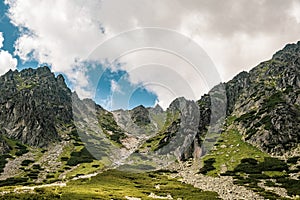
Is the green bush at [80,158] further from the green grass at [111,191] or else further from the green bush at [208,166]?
the green bush at [208,166]

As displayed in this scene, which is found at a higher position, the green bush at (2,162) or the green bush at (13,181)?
the green bush at (2,162)

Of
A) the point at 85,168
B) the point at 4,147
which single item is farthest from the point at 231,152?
the point at 4,147

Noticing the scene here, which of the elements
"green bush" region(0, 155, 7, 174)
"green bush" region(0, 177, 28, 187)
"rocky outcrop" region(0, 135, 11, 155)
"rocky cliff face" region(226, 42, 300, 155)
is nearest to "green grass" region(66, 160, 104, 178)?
"green bush" region(0, 177, 28, 187)

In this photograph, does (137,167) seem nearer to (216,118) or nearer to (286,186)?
(286,186)

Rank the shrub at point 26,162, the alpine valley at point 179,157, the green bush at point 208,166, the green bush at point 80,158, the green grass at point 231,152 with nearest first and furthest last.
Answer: the alpine valley at point 179,157 < the green bush at point 208,166 < the green grass at point 231,152 < the shrub at point 26,162 < the green bush at point 80,158

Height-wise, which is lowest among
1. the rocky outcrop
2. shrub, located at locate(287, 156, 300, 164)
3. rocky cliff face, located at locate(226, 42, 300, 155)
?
shrub, located at locate(287, 156, 300, 164)

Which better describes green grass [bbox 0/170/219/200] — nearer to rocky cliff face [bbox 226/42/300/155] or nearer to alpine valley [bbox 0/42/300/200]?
alpine valley [bbox 0/42/300/200]

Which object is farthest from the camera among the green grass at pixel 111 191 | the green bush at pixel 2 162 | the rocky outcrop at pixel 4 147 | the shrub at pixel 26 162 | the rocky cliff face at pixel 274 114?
the rocky outcrop at pixel 4 147

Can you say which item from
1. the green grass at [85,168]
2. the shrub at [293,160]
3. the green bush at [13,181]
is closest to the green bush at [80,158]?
the green grass at [85,168]

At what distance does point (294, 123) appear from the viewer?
5079 inches

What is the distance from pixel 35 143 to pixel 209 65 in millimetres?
132917

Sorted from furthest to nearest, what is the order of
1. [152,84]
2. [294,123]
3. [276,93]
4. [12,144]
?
1. [276,93]
2. [12,144]
3. [294,123]
4. [152,84]

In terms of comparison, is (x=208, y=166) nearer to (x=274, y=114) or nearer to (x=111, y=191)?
(x=274, y=114)

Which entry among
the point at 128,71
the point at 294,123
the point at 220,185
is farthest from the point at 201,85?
the point at 294,123
